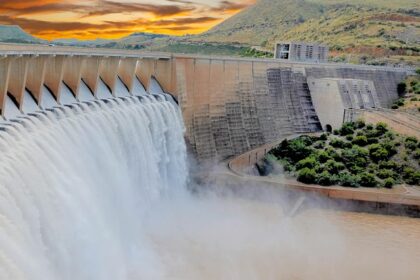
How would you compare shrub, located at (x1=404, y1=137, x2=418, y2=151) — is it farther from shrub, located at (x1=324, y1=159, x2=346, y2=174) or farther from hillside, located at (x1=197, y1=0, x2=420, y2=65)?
hillside, located at (x1=197, y1=0, x2=420, y2=65)

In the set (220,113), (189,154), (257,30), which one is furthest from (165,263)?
(257,30)

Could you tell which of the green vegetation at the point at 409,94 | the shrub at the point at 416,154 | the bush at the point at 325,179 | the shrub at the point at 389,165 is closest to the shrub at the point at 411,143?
the shrub at the point at 416,154

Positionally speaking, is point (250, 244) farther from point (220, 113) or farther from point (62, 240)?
point (220, 113)

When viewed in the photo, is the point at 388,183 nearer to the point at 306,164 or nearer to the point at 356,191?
the point at 356,191

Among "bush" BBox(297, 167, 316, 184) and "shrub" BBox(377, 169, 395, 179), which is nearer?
"bush" BBox(297, 167, 316, 184)

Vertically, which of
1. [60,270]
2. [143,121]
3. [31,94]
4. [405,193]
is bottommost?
[405,193]

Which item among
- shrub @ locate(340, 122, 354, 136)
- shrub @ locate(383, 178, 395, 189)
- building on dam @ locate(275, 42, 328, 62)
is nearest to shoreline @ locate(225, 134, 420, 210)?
shrub @ locate(383, 178, 395, 189)

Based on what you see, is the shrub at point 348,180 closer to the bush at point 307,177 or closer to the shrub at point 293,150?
the bush at point 307,177
